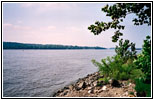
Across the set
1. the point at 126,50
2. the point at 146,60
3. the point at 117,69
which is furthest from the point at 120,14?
the point at 126,50

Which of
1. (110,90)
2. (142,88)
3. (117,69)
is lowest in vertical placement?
(110,90)

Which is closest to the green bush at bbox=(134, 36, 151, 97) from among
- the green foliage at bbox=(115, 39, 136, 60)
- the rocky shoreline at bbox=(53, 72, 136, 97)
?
the rocky shoreline at bbox=(53, 72, 136, 97)

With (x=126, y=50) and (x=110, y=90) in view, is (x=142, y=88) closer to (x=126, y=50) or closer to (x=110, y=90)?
(x=110, y=90)

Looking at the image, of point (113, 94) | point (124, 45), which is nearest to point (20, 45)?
point (124, 45)

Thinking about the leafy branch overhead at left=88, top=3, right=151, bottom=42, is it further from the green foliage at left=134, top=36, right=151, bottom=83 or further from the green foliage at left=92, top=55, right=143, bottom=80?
the green foliage at left=92, top=55, right=143, bottom=80

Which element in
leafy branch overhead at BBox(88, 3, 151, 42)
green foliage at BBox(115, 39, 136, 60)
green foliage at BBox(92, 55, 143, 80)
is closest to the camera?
leafy branch overhead at BBox(88, 3, 151, 42)

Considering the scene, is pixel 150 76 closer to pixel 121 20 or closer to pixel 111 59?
pixel 121 20

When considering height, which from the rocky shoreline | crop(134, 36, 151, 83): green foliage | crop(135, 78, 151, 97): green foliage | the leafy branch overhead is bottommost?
the rocky shoreline

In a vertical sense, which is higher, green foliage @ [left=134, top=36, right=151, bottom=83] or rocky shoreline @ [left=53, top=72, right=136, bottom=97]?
green foliage @ [left=134, top=36, right=151, bottom=83]

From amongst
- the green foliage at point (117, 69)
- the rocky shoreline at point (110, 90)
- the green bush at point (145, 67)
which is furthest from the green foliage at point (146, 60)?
the green foliage at point (117, 69)

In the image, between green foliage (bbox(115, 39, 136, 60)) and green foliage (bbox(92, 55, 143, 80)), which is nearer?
green foliage (bbox(92, 55, 143, 80))

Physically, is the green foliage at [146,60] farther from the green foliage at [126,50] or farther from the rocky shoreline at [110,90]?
the green foliage at [126,50]

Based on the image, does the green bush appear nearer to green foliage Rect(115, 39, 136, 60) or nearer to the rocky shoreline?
the rocky shoreline

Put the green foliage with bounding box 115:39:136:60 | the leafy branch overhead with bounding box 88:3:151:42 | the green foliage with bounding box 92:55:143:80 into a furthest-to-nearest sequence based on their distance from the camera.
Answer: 1. the green foliage with bounding box 115:39:136:60
2. the green foliage with bounding box 92:55:143:80
3. the leafy branch overhead with bounding box 88:3:151:42
